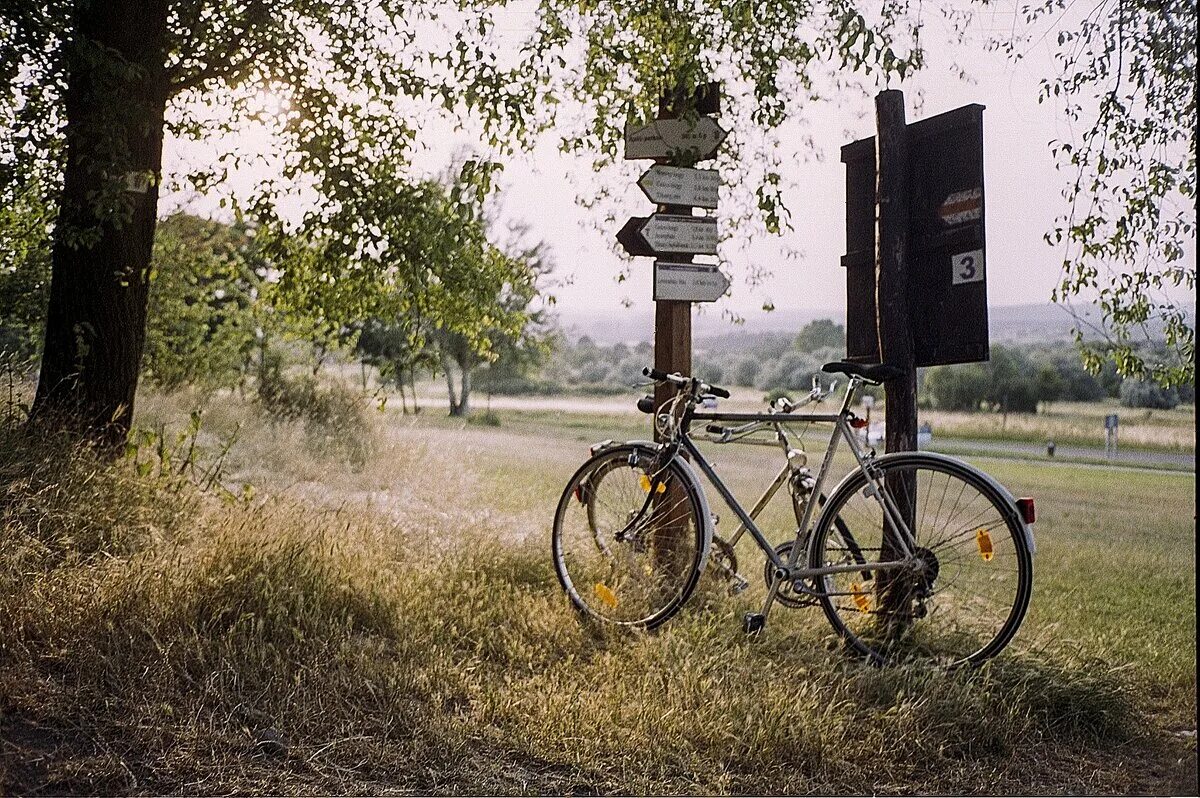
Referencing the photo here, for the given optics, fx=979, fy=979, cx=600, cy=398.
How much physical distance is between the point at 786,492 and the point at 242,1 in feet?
11.2

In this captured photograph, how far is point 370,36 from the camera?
4762 mm

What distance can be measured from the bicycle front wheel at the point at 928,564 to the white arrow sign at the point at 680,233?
1435 mm

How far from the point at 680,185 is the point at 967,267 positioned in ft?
4.54

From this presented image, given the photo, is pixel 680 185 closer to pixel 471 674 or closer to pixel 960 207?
pixel 960 207

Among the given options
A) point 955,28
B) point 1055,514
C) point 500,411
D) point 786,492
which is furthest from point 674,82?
point 500,411

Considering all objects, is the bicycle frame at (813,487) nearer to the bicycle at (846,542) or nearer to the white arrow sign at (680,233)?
the bicycle at (846,542)

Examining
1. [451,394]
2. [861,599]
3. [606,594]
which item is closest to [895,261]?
[861,599]

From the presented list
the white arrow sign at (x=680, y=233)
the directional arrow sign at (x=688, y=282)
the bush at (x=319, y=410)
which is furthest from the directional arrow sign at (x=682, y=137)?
the bush at (x=319, y=410)

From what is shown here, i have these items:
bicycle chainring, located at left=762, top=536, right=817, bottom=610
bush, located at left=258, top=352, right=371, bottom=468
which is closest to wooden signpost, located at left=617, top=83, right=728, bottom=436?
bicycle chainring, located at left=762, top=536, right=817, bottom=610

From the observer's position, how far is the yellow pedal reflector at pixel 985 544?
3.26 metres

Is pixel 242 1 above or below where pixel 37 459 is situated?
above

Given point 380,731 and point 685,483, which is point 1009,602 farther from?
point 380,731

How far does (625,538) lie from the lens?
14.3 ft

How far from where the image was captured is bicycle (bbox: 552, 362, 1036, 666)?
3379 mm
